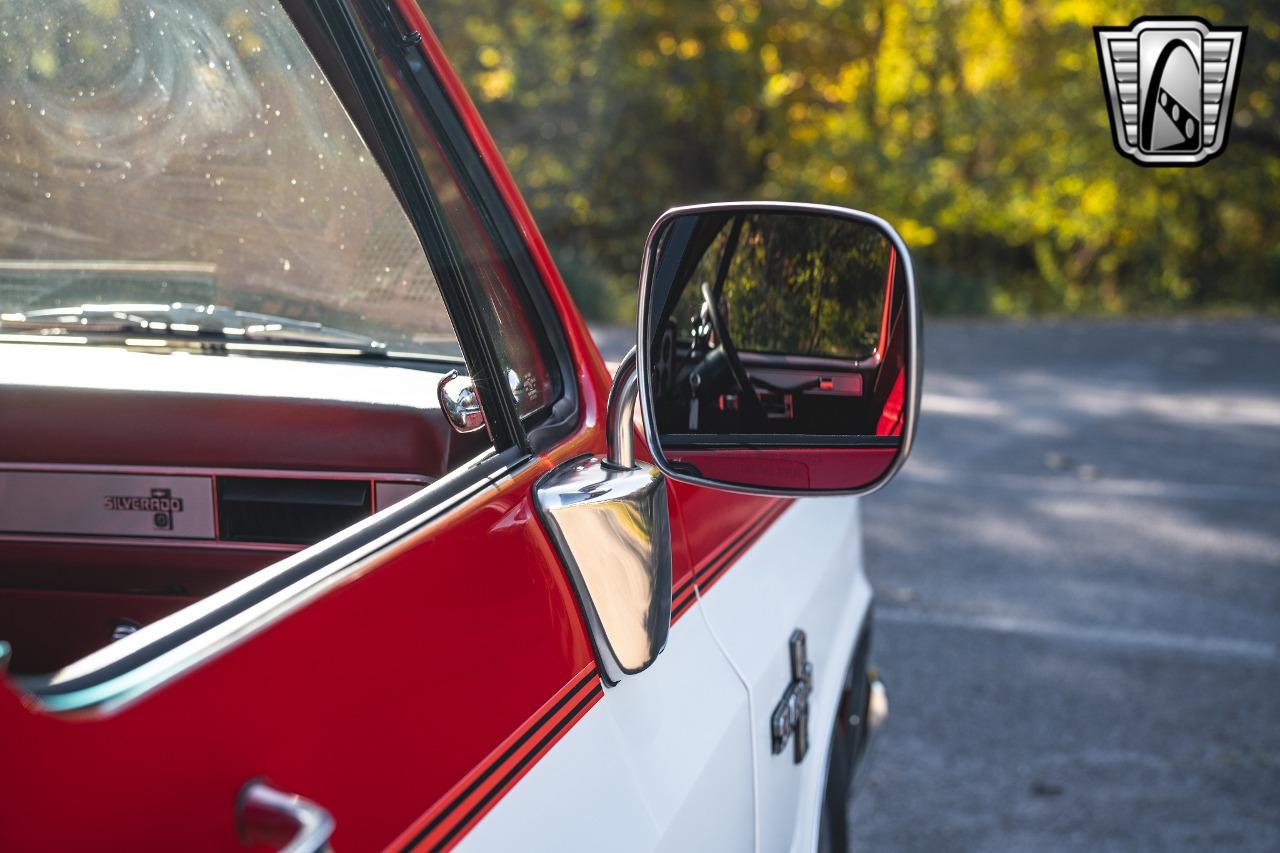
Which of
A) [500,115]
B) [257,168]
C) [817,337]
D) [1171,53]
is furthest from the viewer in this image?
[500,115]

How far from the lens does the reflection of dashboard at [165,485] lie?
5.65 feet

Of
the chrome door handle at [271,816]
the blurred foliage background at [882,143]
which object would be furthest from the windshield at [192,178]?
the blurred foliage background at [882,143]

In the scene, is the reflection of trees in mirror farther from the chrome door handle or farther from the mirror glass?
the chrome door handle

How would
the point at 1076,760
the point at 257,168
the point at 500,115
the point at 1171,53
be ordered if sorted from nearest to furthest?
the point at 257,168 → the point at 1076,760 → the point at 1171,53 → the point at 500,115

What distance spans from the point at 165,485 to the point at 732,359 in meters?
0.77

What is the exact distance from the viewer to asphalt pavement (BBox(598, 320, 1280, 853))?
356 cm

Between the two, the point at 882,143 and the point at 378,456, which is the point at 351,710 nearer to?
the point at 378,456

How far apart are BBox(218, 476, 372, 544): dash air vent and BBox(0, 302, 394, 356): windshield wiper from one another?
0.32 m

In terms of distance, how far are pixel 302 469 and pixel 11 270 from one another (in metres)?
0.63

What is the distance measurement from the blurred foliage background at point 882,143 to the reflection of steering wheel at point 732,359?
52.1ft

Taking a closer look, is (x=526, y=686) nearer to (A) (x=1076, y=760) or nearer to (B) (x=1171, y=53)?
(A) (x=1076, y=760)

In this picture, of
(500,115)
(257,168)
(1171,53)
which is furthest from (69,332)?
(500,115)

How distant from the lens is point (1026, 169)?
18969mm

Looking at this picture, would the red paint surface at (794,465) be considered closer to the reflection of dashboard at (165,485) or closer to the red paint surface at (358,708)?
the red paint surface at (358,708)
